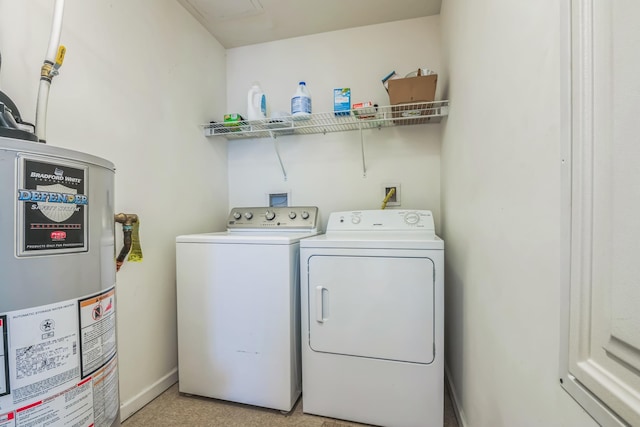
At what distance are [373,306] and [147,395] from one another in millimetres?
1393

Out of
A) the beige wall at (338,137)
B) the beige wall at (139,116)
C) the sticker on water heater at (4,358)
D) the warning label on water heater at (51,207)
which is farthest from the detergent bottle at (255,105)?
the sticker on water heater at (4,358)

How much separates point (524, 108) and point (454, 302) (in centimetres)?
116

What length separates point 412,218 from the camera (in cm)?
180

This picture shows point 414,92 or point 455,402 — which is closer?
point 455,402

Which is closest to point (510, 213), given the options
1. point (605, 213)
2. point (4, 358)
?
point (605, 213)

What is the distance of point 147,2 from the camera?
1616mm

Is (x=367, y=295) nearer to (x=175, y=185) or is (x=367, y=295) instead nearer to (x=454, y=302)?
(x=454, y=302)

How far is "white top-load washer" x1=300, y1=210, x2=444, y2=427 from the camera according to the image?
132cm

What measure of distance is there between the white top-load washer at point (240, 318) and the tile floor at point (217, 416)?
0.15 feet

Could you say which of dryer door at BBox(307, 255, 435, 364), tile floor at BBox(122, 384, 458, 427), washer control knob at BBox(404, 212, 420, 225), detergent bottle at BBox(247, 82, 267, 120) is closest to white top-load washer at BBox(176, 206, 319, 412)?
tile floor at BBox(122, 384, 458, 427)

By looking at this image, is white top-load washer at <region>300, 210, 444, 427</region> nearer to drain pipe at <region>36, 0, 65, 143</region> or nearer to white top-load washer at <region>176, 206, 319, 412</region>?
white top-load washer at <region>176, 206, 319, 412</region>

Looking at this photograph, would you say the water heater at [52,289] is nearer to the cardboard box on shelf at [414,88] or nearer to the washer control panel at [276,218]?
the washer control panel at [276,218]

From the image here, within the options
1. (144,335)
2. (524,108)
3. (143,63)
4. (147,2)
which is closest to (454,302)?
(524,108)

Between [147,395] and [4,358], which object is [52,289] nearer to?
[4,358]
